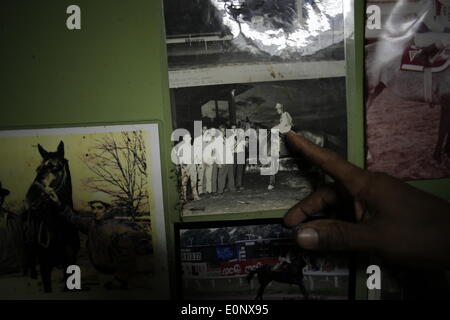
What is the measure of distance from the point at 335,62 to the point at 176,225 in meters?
0.57

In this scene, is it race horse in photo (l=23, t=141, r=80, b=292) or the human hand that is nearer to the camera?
the human hand

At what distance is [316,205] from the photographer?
2.23ft

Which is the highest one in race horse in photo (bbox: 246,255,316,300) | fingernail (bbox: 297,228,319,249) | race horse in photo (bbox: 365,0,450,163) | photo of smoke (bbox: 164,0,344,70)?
photo of smoke (bbox: 164,0,344,70)

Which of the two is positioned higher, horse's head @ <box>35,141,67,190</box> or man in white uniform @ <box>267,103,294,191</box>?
man in white uniform @ <box>267,103,294,191</box>

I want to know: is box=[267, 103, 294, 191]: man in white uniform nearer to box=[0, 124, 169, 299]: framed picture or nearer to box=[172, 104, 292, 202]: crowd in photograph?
box=[172, 104, 292, 202]: crowd in photograph

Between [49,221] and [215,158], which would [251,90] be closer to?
[215,158]

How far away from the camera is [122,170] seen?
2.33ft

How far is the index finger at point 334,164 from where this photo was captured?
0.57 metres

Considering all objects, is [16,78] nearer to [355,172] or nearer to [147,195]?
[147,195]

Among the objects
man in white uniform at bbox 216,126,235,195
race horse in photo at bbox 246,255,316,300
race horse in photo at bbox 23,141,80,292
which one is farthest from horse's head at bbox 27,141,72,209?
race horse in photo at bbox 246,255,316,300

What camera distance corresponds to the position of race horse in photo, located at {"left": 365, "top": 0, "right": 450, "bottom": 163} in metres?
0.68

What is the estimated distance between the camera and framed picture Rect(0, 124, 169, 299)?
2.29ft

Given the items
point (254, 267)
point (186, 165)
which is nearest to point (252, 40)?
point (186, 165)

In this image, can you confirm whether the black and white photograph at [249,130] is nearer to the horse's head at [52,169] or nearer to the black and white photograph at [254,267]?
the black and white photograph at [254,267]
